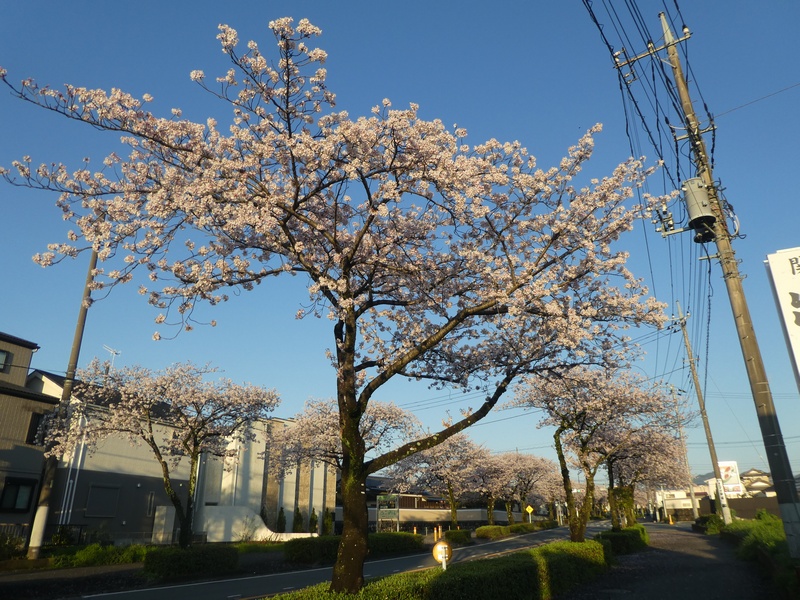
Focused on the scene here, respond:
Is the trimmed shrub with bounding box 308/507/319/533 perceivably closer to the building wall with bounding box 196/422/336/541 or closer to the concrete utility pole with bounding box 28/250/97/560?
the building wall with bounding box 196/422/336/541

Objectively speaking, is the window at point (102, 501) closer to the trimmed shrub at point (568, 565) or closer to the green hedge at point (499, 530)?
the trimmed shrub at point (568, 565)

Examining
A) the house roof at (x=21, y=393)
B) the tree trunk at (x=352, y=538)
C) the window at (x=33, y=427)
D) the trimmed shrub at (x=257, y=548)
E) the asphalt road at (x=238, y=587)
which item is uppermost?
the house roof at (x=21, y=393)

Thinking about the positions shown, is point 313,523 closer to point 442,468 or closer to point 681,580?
point 442,468

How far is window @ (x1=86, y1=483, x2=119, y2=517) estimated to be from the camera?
29734 mm

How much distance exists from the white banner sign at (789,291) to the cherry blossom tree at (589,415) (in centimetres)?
1199

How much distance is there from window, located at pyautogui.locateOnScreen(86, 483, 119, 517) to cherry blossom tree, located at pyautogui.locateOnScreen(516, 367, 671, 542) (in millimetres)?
23713

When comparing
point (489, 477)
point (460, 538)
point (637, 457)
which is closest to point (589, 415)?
point (637, 457)

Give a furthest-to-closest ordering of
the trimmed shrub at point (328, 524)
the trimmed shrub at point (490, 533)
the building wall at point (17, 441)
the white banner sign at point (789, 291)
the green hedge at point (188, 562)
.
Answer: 1. the trimmed shrub at point (490, 533)
2. the trimmed shrub at point (328, 524)
3. the building wall at point (17, 441)
4. the green hedge at point (188, 562)
5. the white banner sign at point (789, 291)

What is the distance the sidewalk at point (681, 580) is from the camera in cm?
1316

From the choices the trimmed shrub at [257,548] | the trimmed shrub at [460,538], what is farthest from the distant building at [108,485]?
the trimmed shrub at [460,538]

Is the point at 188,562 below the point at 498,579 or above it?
below

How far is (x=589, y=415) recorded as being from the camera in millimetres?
24047

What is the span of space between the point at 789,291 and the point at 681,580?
1168cm

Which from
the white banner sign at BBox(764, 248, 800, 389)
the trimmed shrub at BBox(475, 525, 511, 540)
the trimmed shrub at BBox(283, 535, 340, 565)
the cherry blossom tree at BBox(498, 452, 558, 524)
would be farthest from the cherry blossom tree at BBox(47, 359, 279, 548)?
the cherry blossom tree at BBox(498, 452, 558, 524)
